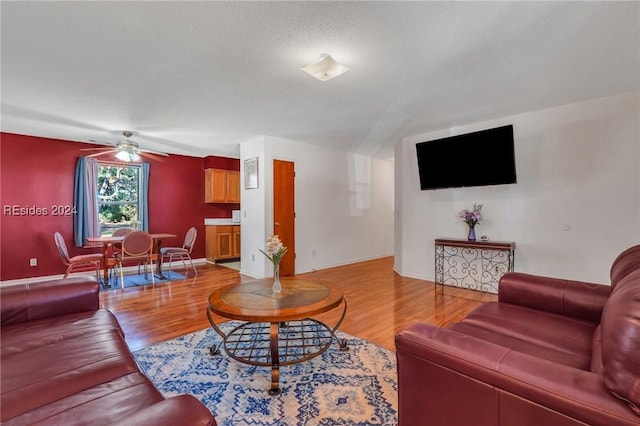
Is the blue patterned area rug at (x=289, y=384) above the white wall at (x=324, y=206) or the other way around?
the other way around

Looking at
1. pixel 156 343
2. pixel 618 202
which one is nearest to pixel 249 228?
pixel 156 343

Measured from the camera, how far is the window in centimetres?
541

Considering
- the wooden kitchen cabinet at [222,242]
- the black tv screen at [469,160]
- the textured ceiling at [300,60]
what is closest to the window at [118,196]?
the wooden kitchen cabinet at [222,242]

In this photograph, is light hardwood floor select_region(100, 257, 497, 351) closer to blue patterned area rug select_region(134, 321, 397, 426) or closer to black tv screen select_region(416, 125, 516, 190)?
blue patterned area rug select_region(134, 321, 397, 426)

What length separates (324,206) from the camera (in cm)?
564

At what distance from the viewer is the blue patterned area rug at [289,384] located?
160cm

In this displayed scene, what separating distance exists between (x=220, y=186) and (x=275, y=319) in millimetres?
5155

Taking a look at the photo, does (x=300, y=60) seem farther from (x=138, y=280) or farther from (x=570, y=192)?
(x=138, y=280)

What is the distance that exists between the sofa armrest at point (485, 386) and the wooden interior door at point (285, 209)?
12.5ft

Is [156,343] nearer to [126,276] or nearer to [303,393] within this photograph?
[303,393]

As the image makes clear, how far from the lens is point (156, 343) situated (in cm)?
247

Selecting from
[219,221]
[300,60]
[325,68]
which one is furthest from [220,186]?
[325,68]

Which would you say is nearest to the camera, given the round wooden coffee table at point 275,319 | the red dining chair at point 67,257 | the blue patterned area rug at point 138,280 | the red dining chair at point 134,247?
the round wooden coffee table at point 275,319
